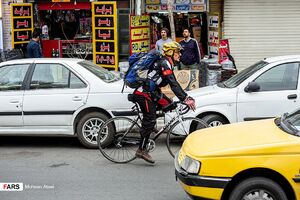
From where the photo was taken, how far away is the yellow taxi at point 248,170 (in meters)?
4.98

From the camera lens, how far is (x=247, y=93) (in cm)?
887

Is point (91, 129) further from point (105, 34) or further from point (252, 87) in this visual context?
point (105, 34)

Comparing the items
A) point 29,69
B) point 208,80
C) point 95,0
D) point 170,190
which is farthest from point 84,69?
point 95,0

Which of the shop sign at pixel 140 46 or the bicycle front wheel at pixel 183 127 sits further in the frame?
the shop sign at pixel 140 46

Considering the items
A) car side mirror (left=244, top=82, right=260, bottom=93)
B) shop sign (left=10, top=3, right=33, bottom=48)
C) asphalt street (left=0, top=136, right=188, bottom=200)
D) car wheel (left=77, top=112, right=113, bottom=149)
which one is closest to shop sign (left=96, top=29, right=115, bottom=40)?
shop sign (left=10, top=3, right=33, bottom=48)

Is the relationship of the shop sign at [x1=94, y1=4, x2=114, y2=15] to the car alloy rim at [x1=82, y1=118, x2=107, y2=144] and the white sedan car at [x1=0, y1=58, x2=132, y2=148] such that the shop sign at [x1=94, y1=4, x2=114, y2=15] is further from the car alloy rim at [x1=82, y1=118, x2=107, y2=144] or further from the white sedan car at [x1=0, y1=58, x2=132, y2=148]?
the car alloy rim at [x1=82, y1=118, x2=107, y2=144]

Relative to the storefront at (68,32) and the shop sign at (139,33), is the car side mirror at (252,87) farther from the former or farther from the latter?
the storefront at (68,32)

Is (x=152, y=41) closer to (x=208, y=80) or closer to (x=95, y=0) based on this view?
(x=95, y=0)

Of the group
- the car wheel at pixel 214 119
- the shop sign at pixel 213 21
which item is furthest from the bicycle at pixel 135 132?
the shop sign at pixel 213 21

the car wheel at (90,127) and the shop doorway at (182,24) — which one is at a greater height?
the shop doorway at (182,24)

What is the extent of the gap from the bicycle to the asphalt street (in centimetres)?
17

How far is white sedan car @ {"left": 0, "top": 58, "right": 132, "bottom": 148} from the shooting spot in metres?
8.87

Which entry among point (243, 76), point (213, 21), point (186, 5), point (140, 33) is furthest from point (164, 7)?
point (243, 76)

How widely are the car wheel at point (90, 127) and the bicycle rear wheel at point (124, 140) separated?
72 cm
